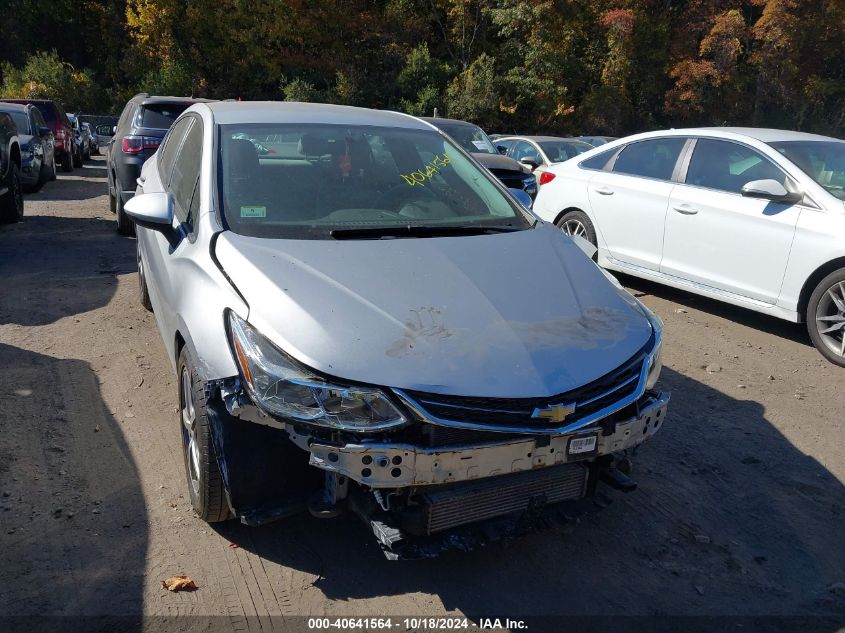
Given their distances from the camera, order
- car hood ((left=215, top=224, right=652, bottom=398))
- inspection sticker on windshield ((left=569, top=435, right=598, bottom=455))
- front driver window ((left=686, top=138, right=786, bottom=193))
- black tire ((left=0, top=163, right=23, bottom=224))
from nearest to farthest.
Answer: car hood ((left=215, top=224, right=652, bottom=398)) → inspection sticker on windshield ((left=569, top=435, right=598, bottom=455)) → front driver window ((left=686, top=138, right=786, bottom=193)) → black tire ((left=0, top=163, right=23, bottom=224))

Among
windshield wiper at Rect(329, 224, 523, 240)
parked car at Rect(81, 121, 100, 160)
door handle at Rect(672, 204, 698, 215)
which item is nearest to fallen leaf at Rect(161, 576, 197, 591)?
windshield wiper at Rect(329, 224, 523, 240)

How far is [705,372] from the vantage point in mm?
5727

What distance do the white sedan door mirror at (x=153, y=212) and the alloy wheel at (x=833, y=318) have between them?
15.6ft

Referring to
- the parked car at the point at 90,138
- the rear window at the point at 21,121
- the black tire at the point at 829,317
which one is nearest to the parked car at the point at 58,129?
the rear window at the point at 21,121

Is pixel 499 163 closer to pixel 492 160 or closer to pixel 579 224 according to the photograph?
pixel 492 160

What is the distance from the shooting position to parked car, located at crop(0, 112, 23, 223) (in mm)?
10117

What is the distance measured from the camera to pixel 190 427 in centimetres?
351

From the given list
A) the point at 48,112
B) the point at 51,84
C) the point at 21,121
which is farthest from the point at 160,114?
the point at 51,84

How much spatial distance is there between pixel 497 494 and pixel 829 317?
13.6 feet

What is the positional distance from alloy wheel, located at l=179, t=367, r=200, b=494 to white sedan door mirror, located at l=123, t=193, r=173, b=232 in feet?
2.88

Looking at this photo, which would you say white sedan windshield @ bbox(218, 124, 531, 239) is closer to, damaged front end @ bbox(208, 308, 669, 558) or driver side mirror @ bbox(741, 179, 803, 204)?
damaged front end @ bbox(208, 308, 669, 558)

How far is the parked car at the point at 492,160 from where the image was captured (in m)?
9.66

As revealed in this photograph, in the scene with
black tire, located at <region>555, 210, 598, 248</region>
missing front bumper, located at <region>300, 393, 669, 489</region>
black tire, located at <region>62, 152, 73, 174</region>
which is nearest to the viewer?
missing front bumper, located at <region>300, 393, 669, 489</region>

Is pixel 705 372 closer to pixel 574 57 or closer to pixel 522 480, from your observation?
pixel 522 480
